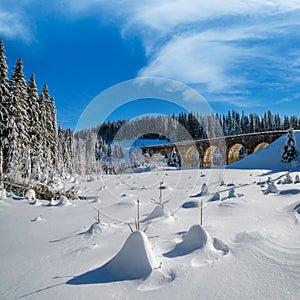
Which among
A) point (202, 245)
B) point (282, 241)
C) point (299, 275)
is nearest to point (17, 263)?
point (202, 245)

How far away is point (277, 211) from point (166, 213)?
2705 mm

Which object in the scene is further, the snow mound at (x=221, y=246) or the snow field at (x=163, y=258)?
the snow mound at (x=221, y=246)

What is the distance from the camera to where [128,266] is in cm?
304

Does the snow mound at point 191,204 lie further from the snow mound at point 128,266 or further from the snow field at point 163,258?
the snow mound at point 128,266

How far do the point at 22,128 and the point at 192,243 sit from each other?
58.0 ft

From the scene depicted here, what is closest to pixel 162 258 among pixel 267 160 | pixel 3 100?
pixel 3 100

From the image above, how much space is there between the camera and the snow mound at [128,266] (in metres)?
2.93

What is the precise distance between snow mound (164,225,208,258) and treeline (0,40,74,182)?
12475mm

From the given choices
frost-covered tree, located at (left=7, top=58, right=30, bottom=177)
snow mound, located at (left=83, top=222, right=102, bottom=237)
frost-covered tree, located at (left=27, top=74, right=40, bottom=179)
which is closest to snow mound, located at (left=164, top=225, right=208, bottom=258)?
snow mound, located at (left=83, top=222, right=102, bottom=237)

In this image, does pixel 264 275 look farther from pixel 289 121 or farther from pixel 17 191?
pixel 289 121

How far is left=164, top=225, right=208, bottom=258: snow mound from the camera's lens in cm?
345

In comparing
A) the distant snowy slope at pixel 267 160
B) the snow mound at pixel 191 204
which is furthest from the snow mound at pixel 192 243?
the distant snowy slope at pixel 267 160

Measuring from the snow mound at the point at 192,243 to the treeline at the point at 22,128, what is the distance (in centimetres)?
1248

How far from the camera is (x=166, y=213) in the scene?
18.7ft
